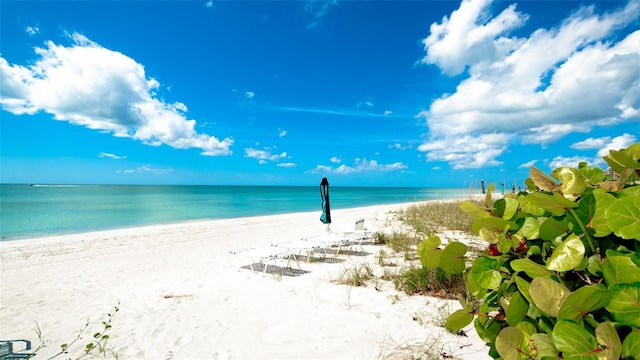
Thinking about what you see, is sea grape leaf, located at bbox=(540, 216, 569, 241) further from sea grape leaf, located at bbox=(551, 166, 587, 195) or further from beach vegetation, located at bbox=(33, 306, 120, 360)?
beach vegetation, located at bbox=(33, 306, 120, 360)

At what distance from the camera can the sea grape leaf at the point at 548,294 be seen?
2.23 ft

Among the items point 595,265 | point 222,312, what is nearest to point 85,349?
point 222,312

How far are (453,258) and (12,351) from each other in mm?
5050

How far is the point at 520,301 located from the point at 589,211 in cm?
27

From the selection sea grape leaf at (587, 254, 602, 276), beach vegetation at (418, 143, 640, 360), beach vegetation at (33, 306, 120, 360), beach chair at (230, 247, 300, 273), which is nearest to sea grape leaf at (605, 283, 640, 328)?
beach vegetation at (418, 143, 640, 360)

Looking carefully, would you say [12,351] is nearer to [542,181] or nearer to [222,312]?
[222,312]

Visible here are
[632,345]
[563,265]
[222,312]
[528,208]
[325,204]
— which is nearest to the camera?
[632,345]

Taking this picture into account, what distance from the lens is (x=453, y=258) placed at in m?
0.93

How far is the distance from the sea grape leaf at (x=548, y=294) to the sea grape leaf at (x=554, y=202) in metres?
0.17

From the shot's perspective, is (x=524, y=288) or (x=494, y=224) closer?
(x=524, y=288)

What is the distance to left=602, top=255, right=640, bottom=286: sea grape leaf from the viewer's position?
595 mm

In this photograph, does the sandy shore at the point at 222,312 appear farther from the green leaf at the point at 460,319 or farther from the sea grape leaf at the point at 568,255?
the sea grape leaf at the point at 568,255

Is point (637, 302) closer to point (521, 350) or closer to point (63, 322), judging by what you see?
point (521, 350)

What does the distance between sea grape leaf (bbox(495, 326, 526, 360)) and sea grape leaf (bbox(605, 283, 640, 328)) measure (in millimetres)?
222
